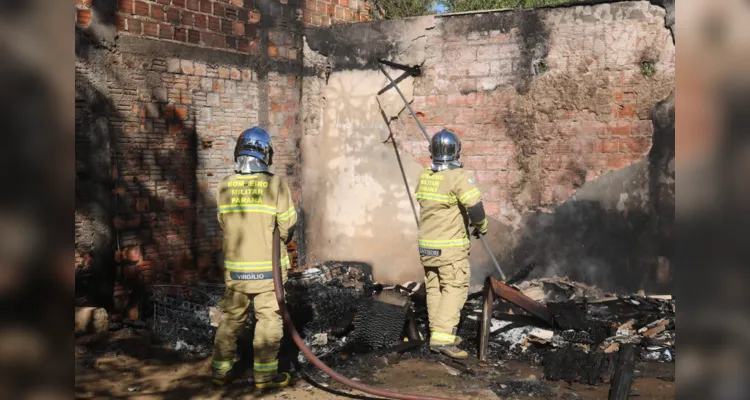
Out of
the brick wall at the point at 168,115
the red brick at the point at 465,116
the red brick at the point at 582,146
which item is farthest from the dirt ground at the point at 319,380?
the red brick at the point at 465,116

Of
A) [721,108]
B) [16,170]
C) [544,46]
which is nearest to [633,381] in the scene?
[544,46]

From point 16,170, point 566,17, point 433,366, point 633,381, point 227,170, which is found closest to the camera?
point 16,170

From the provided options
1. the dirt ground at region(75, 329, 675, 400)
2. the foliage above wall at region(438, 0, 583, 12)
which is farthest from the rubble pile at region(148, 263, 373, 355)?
the foliage above wall at region(438, 0, 583, 12)

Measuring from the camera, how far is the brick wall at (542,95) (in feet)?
21.2

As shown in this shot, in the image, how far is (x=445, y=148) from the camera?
19.1 ft

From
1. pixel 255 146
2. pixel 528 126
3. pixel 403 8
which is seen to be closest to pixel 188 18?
pixel 255 146

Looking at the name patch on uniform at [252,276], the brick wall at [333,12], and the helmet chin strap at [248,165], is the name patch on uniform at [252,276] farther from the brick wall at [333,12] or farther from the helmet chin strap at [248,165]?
the brick wall at [333,12]

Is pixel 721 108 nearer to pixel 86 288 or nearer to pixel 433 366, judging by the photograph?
pixel 433 366

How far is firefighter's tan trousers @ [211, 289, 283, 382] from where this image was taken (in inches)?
187

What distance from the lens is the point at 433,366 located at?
17.8ft

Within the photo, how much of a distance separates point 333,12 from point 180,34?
2.64 metres

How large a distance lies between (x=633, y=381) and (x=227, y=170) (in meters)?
5.00

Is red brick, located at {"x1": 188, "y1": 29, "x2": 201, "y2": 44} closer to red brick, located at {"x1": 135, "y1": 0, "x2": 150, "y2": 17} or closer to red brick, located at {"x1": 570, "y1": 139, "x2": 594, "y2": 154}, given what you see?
red brick, located at {"x1": 135, "y1": 0, "x2": 150, "y2": 17}

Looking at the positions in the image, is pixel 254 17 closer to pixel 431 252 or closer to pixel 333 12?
pixel 333 12
